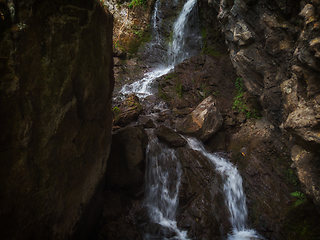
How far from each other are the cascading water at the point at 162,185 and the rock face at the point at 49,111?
2.25m

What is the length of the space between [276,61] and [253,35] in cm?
129

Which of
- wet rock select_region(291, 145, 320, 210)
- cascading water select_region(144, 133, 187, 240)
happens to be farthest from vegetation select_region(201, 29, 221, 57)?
wet rock select_region(291, 145, 320, 210)

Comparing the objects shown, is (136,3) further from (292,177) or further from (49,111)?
(292,177)

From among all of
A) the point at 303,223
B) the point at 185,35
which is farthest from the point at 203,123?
the point at 185,35

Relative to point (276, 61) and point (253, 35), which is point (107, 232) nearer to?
point (276, 61)

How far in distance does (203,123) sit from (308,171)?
3.42 m

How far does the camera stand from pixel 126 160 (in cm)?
499

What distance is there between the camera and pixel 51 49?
2.40 m

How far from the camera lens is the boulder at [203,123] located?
6.60 m

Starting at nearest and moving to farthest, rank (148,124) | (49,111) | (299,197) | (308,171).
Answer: (49,111) < (308,171) < (299,197) < (148,124)

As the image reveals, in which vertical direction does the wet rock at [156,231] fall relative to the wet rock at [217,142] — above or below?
below

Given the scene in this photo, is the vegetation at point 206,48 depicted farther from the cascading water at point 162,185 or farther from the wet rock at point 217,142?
the cascading water at point 162,185

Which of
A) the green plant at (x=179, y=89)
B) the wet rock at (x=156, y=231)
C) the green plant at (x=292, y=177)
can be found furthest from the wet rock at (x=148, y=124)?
the green plant at (x=292, y=177)

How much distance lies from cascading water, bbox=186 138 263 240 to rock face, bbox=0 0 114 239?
12.8ft
